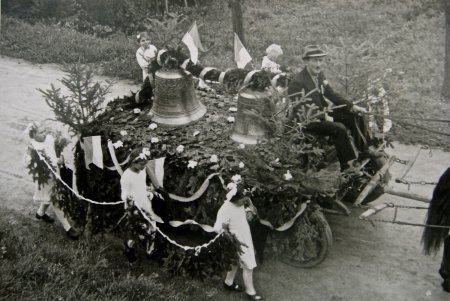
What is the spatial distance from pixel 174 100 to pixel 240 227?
2.36 meters

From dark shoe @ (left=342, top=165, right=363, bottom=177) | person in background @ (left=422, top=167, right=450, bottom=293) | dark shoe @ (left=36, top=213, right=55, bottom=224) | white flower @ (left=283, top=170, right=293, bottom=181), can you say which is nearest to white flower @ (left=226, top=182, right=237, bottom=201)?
white flower @ (left=283, top=170, right=293, bottom=181)

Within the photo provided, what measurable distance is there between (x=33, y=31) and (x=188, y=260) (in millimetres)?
14073

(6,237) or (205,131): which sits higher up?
(205,131)

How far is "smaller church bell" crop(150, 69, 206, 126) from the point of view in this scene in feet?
22.1

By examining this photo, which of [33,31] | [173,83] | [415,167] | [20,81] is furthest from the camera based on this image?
[33,31]

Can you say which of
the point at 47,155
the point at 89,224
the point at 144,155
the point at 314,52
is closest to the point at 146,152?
the point at 144,155

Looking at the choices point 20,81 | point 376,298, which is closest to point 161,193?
point 376,298

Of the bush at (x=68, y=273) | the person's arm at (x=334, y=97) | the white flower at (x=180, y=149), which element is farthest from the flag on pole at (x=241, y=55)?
the bush at (x=68, y=273)

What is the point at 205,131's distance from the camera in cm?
683

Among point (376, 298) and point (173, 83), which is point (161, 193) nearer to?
point (173, 83)

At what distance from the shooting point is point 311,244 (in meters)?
5.98

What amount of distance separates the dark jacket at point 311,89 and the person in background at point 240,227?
1.66 m

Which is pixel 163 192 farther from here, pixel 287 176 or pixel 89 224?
pixel 287 176

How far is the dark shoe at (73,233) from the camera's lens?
6762 mm
